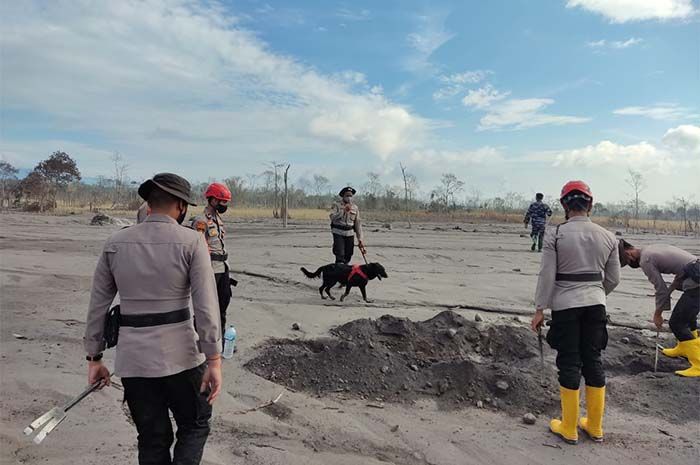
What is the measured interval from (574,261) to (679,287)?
2.50 meters

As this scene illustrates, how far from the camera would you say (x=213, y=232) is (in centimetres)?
525

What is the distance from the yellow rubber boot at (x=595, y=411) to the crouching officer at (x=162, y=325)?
9.83 ft

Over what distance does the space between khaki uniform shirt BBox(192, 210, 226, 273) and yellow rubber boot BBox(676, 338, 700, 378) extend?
5005 millimetres

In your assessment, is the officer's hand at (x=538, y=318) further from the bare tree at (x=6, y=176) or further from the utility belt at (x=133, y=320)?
the bare tree at (x=6, y=176)

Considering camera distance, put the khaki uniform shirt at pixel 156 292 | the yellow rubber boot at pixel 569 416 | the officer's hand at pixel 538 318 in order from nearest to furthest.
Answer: the khaki uniform shirt at pixel 156 292 < the yellow rubber boot at pixel 569 416 < the officer's hand at pixel 538 318

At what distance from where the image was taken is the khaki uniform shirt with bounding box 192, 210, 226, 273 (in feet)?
16.9

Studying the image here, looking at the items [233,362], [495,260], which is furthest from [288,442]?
[495,260]

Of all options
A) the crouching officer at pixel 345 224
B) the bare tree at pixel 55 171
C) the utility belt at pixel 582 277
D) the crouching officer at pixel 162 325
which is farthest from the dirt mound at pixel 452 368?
the bare tree at pixel 55 171

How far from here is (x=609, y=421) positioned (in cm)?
433

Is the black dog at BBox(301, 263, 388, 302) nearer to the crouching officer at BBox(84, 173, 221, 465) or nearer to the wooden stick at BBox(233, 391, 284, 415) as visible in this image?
the wooden stick at BBox(233, 391, 284, 415)

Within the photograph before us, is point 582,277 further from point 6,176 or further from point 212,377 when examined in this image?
point 6,176

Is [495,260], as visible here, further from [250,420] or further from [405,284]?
[250,420]

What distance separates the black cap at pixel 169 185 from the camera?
8.20 feet

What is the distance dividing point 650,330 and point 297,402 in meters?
5.38
